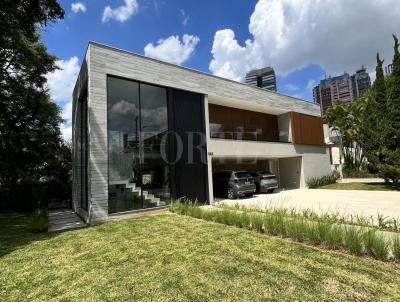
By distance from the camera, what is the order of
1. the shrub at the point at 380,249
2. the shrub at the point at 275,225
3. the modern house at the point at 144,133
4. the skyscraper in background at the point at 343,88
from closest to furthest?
the shrub at the point at 380,249, the shrub at the point at 275,225, the modern house at the point at 144,133, the skyscraper in background at the point at 343,88

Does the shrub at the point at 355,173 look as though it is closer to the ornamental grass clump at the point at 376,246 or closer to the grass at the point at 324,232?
the grass at the point at 324,232

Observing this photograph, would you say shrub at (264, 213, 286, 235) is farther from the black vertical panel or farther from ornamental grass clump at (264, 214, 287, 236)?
the black vertical panel

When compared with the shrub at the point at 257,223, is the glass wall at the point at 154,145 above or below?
above

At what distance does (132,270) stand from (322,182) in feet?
65.7

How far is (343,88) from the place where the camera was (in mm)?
68750

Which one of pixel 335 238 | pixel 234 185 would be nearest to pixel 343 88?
pixel 234 185

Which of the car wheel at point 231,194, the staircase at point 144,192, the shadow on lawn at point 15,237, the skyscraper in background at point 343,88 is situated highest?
the skyscraper in background at point 343,88

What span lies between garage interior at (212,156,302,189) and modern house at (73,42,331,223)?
3474 millimetres

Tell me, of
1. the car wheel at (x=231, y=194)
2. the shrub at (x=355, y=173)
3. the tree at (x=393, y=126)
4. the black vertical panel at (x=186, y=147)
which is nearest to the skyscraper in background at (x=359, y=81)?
the shrub at (x=355, y=173)

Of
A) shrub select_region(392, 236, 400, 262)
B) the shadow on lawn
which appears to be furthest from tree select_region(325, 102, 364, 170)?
the shadow on lawn

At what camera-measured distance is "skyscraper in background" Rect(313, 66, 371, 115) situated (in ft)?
223

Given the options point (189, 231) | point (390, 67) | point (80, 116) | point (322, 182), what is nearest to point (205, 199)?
point (189, 231)

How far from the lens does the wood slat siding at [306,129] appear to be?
20.2 meters

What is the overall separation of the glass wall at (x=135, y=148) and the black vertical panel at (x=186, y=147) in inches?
21.9
